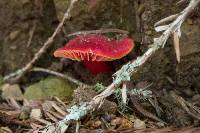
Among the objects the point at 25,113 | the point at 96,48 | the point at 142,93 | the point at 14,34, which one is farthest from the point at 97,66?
the point at 14,34

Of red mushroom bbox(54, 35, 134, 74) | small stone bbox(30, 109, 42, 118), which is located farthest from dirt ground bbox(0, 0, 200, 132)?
small stone bbox(30, 109, 42, 118)

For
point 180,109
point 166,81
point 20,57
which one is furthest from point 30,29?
point 180,109

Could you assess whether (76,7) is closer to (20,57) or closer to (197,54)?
(20,57)

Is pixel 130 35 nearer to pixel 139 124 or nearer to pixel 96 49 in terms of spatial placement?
pixel 96 49

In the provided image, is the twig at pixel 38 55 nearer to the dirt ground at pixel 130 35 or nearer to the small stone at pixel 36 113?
the dirt ground at pixel 130 35

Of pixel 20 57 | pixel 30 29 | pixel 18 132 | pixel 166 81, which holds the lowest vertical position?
pixel 18 132

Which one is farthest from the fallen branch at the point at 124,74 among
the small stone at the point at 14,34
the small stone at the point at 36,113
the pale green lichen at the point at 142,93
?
the small stone at the point at 14,34
